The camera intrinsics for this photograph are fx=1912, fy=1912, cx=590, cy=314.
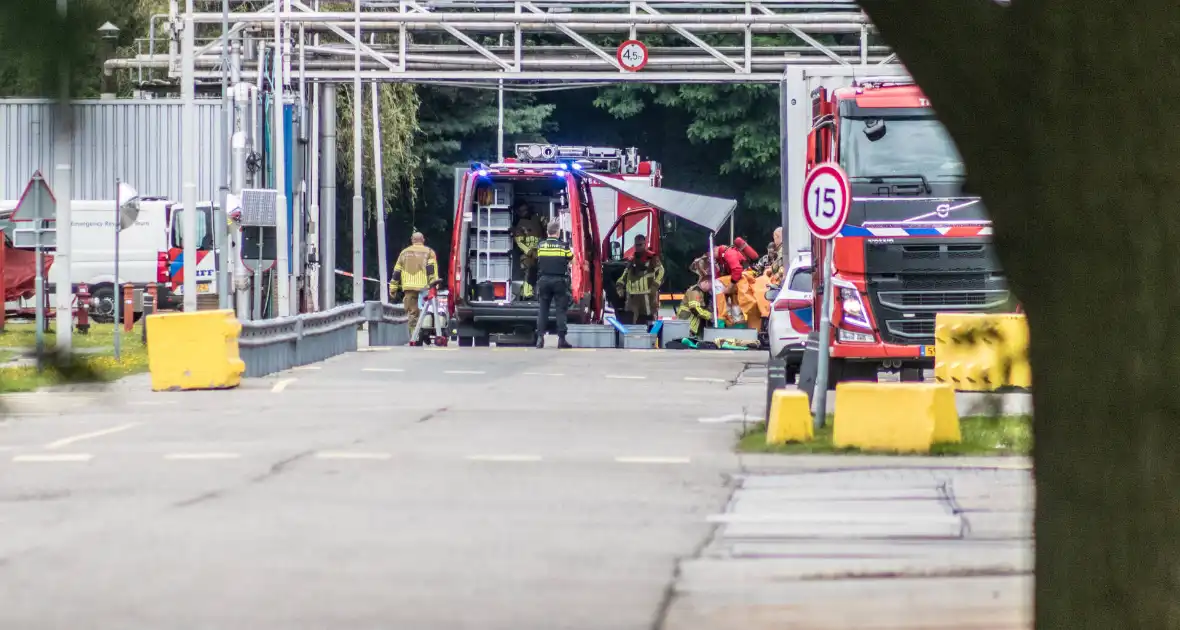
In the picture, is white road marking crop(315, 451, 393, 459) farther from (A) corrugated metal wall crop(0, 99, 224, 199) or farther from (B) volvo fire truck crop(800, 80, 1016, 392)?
(A) corrugated metal wall crop(0, 99, 224, 199)

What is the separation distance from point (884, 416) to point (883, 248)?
4009 mm

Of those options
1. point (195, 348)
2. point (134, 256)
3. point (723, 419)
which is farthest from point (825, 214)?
point (134, 256)

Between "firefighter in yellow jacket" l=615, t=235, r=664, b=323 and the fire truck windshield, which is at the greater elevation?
the fire truck windshield

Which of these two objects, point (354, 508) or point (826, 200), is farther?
point (826, 200)

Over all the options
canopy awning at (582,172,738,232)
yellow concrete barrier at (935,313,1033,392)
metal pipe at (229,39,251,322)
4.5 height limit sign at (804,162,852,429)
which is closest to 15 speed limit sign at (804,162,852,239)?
4.5 height limit sign at (804,162,852,429)

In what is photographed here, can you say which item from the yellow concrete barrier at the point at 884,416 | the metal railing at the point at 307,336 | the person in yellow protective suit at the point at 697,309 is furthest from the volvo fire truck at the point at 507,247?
the yellow concrete barrier at the point at 884,416

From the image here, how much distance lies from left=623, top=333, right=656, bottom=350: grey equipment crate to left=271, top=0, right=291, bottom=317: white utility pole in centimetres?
493

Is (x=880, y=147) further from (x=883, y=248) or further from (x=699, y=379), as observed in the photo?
(x=699, y=379)

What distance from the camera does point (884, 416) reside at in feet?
42.7

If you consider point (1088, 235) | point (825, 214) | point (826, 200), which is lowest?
point (1088, 235)

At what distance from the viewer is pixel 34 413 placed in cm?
252

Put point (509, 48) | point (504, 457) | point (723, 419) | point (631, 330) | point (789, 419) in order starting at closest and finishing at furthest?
point (504, 457)
point (789, 419)
point (723, 419)
point (631, 330)
point (509, 48)

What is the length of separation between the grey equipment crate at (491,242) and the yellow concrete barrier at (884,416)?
49.1 ft

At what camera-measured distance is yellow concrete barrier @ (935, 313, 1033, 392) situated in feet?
11.4
